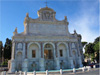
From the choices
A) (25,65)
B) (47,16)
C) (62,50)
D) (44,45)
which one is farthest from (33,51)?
(47,16)

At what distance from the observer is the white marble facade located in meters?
24.2

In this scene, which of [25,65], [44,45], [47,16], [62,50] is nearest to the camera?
[25,65]

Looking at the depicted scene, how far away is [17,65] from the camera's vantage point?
23656mm

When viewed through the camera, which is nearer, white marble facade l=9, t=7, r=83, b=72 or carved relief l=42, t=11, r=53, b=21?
white marble facade l=9, t=7, r=83, b=72

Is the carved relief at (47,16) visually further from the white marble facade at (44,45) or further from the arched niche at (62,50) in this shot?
the arched niche at (62,50)

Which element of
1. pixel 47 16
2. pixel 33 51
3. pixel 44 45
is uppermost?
pixel 47 16

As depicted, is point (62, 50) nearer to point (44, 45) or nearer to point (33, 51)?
point (44, 45)

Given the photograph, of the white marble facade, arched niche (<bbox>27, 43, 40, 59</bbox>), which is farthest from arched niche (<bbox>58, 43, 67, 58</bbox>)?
arched niche (<bbox>27, 43, 40, 59</bbox>)

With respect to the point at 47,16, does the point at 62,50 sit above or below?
below

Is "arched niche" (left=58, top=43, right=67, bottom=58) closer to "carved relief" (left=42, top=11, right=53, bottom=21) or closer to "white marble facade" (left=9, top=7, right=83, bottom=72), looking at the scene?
"white marble facade" (left=9, top=7, right=83, bottom=72)

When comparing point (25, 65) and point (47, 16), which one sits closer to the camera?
point (25, 65)

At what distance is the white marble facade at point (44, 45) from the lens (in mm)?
24203

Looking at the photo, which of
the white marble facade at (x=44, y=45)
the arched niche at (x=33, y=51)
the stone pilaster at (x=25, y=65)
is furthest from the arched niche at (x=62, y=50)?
the stone pilaster at (x=25, y=65)

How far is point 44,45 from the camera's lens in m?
26.3
